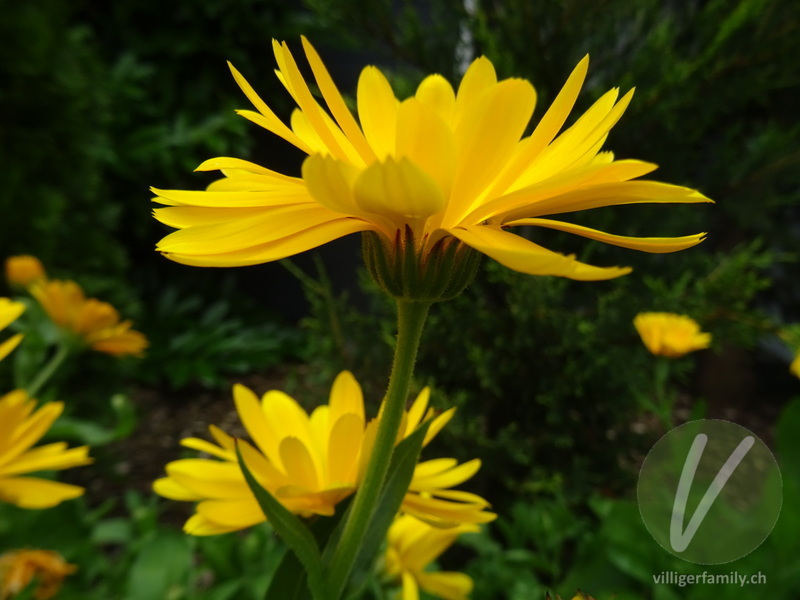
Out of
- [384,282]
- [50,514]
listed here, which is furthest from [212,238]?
[50,514]

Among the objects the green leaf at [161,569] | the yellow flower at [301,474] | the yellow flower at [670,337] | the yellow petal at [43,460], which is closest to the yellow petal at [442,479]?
the yellow flower at [301,474]

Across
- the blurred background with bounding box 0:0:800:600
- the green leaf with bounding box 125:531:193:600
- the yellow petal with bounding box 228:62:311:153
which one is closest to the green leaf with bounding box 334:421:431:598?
the yellow petal with bounding box 228:62:311:153

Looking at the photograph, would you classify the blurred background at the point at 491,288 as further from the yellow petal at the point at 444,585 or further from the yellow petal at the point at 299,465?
the yellow petal at the point at 299,465

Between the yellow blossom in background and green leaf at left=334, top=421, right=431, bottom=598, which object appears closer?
green leaf at left=334, top=421, right=431, bottom=598

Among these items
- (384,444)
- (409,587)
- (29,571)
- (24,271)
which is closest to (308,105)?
(384,444)

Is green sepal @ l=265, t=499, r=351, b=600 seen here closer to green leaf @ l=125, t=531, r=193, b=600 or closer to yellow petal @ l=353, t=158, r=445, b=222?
yellow petal @ l=353, t=158, r=445, b=222

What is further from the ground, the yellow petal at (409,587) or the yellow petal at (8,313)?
the yellow petal at (8,313)

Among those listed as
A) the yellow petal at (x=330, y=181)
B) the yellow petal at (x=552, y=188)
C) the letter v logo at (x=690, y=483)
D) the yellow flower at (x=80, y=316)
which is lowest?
the letter v logo at (x=690, y=483)
